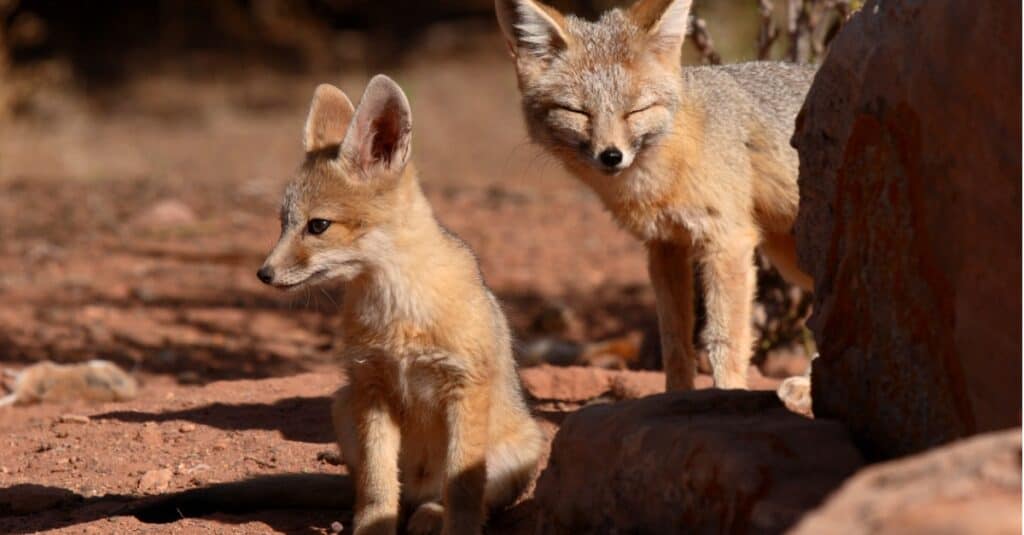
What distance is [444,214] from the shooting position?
438 inches

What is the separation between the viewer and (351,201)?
4.58 meters

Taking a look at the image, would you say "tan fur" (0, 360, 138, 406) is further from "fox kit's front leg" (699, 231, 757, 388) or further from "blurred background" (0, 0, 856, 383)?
"fox kit's front leg" (699, 231, 757, 388)

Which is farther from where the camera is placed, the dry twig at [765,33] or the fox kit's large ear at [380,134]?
the dry twig at [765,33]

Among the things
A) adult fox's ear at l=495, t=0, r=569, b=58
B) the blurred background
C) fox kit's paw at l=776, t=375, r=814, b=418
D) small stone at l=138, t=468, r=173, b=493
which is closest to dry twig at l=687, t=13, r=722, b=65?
the blurred background

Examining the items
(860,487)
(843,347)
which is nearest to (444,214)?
(843,347)

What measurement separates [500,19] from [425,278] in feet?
5.99

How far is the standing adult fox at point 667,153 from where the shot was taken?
5.70 metres

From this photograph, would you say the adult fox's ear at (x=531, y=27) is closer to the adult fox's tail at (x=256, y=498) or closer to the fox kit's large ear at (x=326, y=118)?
the fox kit's large ear at (x=326, y=118)

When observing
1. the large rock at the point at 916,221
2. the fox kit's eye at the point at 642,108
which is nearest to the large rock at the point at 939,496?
the large rock at the point at 916,221

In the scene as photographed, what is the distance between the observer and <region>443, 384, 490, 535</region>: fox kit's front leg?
4453 millimetres

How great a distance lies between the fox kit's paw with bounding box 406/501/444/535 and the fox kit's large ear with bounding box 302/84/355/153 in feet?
4.40

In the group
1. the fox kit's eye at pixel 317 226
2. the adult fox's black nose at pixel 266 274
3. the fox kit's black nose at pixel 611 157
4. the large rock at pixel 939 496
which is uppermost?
the fox kit's black nose at pixel 611 157

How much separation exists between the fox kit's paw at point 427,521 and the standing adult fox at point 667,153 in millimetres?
1597

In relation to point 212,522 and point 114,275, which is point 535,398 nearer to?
point 212,522
